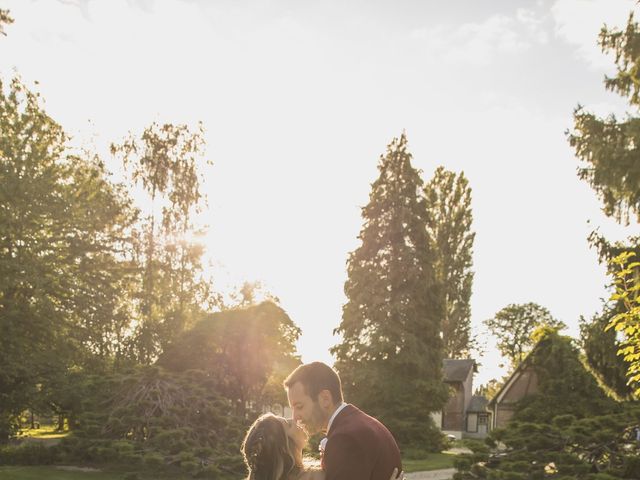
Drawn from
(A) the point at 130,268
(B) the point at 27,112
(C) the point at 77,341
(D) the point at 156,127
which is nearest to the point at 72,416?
(C) the point at 77,341

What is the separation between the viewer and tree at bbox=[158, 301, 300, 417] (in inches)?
883

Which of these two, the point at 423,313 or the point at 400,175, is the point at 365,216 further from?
the point at 423,313

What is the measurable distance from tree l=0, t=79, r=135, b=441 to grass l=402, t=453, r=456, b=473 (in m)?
12.2

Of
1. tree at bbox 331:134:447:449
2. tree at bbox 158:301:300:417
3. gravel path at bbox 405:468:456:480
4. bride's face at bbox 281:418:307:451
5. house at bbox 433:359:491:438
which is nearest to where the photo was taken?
bride's face at bbox 281:418:307:451

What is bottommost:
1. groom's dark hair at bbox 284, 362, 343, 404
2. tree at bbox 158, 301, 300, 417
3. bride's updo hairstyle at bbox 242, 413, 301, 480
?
bride's updo hairstyle at bbox 242, 413, 301, 480

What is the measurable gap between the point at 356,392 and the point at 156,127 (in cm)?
1802

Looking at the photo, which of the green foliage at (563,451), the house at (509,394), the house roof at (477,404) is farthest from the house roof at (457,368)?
the green foliage at (563,451)

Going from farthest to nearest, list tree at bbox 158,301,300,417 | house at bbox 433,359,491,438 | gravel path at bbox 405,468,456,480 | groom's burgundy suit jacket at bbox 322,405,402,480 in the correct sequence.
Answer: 1. house at bbox 433,359,491,438
2. tree at bbox 158,301,300,417
3. gravel path at bbox 405,468,456,480
4. groom's burgundy suit jacket at bbox 322,405,402,480

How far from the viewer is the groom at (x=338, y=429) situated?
376 cm

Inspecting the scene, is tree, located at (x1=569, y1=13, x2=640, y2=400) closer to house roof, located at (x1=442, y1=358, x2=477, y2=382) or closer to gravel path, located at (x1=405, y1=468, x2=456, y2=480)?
gravel path, located at (x1=405, y1=468, x2=456, y2=480)

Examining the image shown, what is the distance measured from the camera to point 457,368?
6481 centimetres

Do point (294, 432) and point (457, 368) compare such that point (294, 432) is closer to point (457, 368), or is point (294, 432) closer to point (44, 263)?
point (44, 263)

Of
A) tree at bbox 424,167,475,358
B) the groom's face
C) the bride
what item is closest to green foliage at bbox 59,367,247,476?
the bride

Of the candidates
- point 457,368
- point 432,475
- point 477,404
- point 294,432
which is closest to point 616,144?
point 432,475
